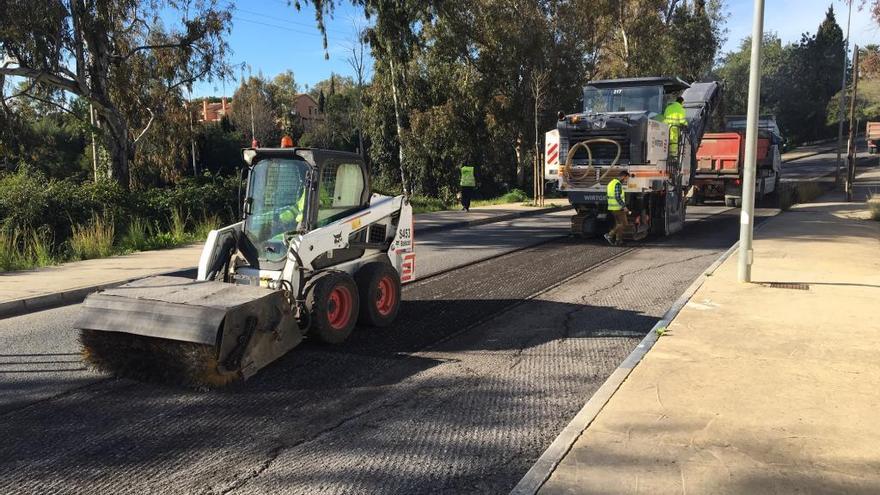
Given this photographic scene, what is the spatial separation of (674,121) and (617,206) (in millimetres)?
2872

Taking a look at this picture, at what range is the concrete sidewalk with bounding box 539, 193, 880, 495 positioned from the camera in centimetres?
349

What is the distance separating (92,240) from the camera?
12.7 metres

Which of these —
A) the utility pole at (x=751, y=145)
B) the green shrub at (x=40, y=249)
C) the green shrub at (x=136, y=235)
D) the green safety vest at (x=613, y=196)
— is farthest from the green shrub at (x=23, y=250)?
the utility pole at (x=751, y=145)

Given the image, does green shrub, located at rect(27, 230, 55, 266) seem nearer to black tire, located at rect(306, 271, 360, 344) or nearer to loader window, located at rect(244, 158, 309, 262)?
loader window, located at rect(244, 158, 309, 262)

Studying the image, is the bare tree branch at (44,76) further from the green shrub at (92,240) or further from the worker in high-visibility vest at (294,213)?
the worker in high-visibility vest at (294,213)

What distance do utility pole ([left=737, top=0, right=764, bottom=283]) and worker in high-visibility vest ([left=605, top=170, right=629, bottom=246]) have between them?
14.0 ft

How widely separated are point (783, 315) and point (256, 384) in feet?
18.1

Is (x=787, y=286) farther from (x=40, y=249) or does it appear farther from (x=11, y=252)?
(x=11, y=252)

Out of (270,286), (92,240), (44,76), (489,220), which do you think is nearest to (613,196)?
(489,220)

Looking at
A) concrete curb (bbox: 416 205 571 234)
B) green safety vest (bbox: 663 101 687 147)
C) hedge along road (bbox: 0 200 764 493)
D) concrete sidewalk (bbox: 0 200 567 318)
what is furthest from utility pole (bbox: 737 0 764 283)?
concrete curb (bbox: 416 205 571 234)

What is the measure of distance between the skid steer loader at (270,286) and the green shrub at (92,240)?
7.51 meters

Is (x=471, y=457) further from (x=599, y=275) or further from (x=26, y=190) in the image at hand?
(x=26, y=190)

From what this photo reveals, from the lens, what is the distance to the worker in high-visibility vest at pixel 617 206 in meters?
12.7

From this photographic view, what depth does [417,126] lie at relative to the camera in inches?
1189
